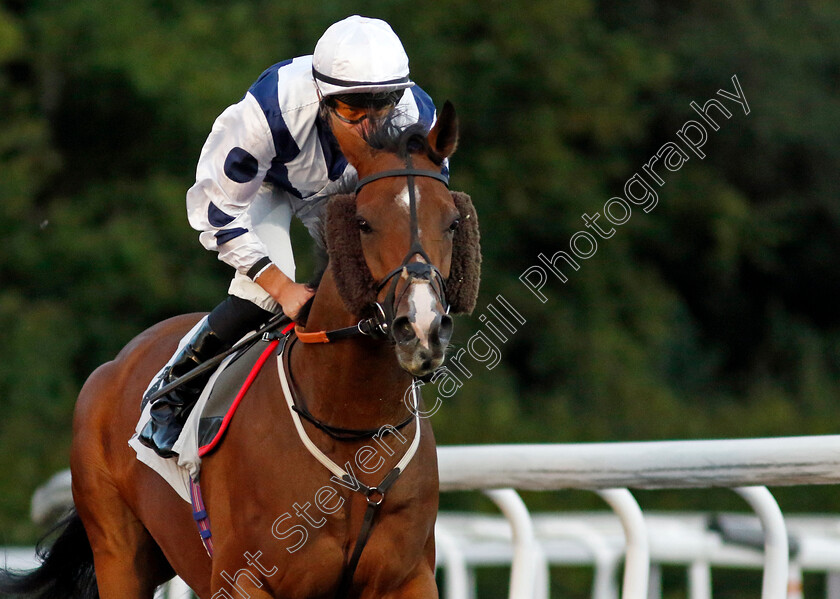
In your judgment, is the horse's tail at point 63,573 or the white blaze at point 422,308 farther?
the horse's tail at point 63,573

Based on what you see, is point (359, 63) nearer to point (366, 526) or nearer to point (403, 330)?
point (403, 330)

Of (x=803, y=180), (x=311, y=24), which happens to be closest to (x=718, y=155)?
(x=803, y=180)

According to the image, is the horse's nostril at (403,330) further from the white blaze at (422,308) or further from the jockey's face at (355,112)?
the jockey's face at (355,112)

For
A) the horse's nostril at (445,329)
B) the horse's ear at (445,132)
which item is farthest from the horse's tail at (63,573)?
the horse's nostril at (445,329)

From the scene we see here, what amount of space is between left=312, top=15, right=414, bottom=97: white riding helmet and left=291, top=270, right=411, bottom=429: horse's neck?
0.61 metres

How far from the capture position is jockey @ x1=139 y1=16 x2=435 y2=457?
12.8 ft

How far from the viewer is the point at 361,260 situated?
11.3ft

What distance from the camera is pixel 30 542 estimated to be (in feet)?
30.9

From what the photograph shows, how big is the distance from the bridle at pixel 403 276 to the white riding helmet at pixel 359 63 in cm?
45

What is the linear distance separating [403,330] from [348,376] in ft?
1.71

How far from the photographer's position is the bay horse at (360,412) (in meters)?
3.34

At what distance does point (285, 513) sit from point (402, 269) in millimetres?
868

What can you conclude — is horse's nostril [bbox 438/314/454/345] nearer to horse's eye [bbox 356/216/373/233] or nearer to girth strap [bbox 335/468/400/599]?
horse's eye [bbox 356/216/373/233]

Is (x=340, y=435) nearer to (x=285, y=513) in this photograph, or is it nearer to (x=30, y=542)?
(x=285, y=513)
